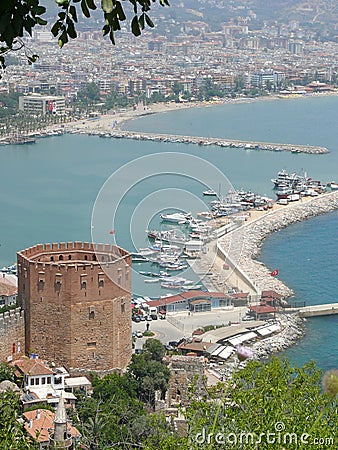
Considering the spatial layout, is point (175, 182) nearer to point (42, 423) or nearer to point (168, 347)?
point (168, 347)

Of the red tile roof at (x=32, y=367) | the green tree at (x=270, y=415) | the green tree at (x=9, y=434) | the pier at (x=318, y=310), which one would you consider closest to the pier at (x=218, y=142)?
the pier at (x=318, y=310)

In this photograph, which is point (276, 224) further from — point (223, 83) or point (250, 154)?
point (223, 83)

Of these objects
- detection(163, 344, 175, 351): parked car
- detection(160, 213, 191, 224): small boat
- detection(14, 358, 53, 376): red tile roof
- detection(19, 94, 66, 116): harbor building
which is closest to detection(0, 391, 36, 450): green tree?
detection(14, 358, 53, 376): red tile roof

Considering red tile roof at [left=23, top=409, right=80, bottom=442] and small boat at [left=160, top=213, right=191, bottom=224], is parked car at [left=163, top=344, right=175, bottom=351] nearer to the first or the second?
red tile roof at [left=23, top=409, right=80, bottom=442]

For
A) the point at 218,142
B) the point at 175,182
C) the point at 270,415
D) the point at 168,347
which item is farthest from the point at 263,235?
the point at 218,142

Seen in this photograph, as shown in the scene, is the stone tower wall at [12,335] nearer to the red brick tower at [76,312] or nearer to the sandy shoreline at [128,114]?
the red brick tower at [76,312]
